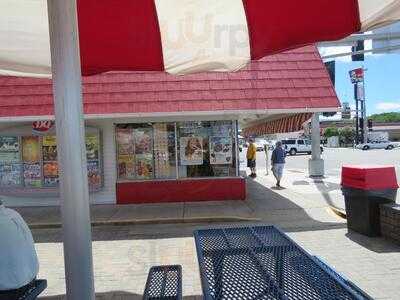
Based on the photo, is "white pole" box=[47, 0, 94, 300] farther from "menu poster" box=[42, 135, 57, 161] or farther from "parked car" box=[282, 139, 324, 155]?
"parked car" box=[282, 139, 324, 155]

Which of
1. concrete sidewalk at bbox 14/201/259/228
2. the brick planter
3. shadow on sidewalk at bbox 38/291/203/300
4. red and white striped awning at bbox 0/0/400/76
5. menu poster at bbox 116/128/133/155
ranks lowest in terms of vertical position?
shadow on sidewalk at bbox 38/291/203/300

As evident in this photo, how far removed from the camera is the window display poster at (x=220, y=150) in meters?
13.8

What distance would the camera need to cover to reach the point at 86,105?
40.9 feet

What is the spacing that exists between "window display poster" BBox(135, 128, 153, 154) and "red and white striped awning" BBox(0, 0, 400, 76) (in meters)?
8.38

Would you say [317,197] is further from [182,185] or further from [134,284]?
[134,284]

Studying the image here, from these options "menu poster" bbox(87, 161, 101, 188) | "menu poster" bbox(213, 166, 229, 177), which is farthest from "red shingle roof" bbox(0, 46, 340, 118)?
"menu poster" bbox(213, 166, 229, 177)

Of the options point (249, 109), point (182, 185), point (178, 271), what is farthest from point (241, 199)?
point (178, 271)

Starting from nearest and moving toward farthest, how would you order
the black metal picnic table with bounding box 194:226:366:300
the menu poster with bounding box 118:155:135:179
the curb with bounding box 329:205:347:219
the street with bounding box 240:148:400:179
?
the black metal picnic table with bounding box 194:226:366:300 → the curb with bounding box 329:205:347:219 → the menu poster with bounding box 118:155:135:179 → the street with bounding box 240:148:400:179

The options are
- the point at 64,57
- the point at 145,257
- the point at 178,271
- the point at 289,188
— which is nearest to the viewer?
the point at 64,57

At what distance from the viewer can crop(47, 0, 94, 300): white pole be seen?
3.35 metres

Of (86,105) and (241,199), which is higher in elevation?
(86,105)

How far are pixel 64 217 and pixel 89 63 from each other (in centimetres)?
228

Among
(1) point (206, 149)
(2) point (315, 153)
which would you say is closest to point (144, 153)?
(1) point (206, 149)

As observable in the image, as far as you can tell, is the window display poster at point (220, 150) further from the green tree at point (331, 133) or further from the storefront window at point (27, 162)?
the green tree at point (331, 133)
